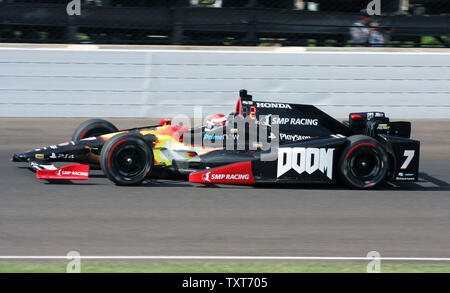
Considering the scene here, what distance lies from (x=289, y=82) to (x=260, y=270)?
22.0 ft

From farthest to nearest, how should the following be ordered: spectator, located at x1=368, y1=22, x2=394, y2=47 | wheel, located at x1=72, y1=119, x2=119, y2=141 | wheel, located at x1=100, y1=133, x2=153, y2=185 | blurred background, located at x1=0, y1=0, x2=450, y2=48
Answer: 1. spectator, located at x1=368, y1=22, x2=394, y2=47
2. blurred background, located at x1=0, y1=0, x2=450, y2=48
3. wheel, located at x1=72, y1=119, x2=119, y2=141
4. wheel, located at x1=100, y1=133, x2=153, y2=185

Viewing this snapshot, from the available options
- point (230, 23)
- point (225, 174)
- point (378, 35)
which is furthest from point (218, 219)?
point (378, 35)

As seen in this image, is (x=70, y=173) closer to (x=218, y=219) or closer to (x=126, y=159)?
(x=126, y=159)

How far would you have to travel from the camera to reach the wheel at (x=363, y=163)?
7.68m

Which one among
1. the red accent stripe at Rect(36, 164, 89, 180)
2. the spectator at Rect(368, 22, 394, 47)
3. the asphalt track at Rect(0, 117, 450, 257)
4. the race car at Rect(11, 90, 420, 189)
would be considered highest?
the spectator at Rect(368, 22, 394, 47)

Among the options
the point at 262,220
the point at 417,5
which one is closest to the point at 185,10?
the point at 417,5

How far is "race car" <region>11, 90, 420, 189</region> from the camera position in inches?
300

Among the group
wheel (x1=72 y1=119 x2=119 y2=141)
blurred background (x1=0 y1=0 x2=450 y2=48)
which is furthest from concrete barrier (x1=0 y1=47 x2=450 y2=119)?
wheel (x1=72 y1=119 x2=119 y2=141)

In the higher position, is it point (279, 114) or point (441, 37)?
point (441, 37)

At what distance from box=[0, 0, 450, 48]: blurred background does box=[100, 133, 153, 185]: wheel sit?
4630 millimetres

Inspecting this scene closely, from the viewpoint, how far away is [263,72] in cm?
1142

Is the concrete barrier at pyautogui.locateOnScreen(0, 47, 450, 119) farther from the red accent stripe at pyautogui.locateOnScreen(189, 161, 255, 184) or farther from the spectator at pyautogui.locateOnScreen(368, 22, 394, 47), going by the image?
the red accent stripe at pyautogui.locateOnScreen(189, 161, 255, 184)
